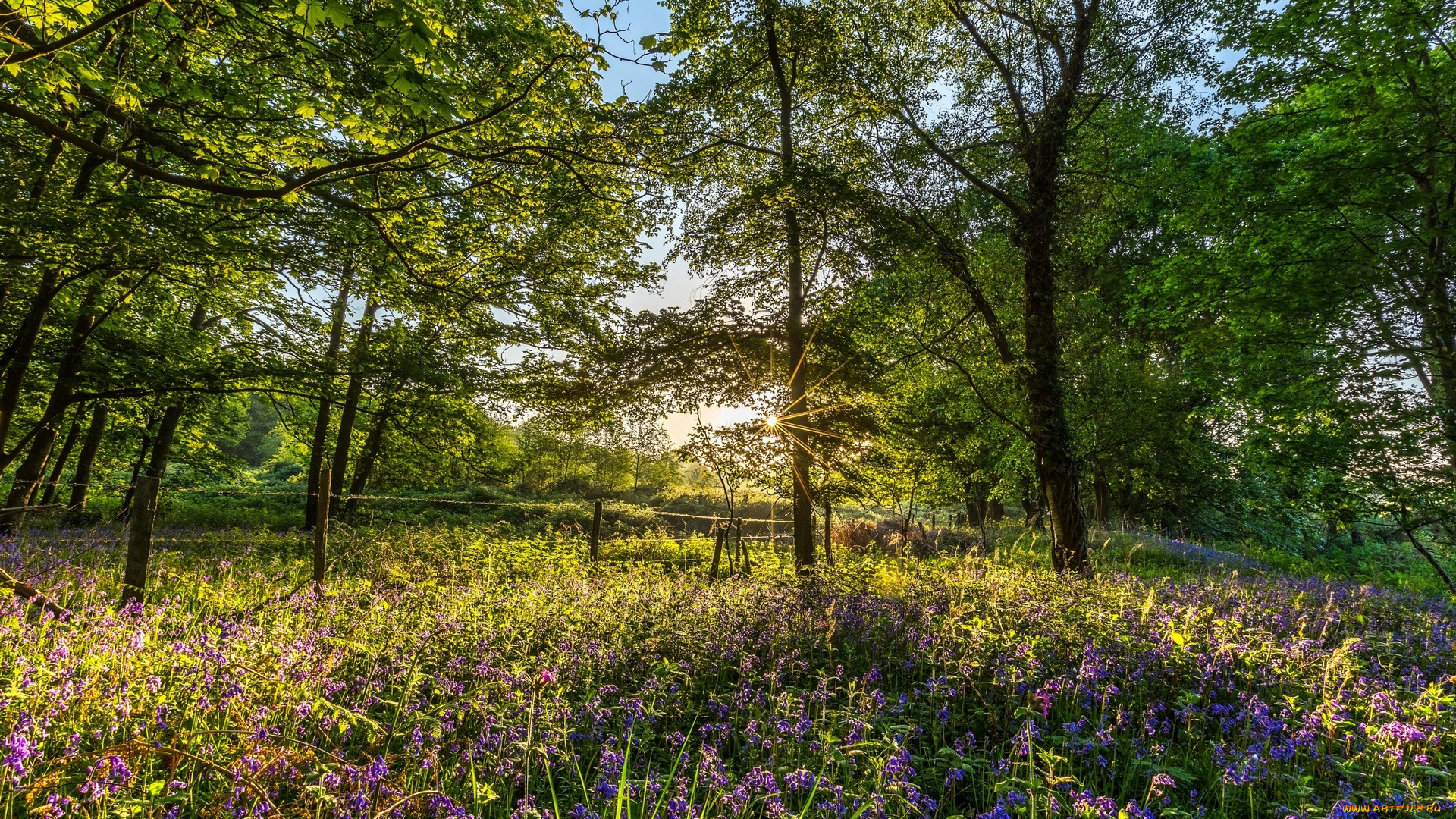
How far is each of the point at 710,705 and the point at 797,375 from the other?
741 centimetres

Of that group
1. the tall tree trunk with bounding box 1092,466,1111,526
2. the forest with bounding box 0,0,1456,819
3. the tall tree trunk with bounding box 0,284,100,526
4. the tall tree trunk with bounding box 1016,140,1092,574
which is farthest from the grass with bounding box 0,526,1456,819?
the tall tree trunk with bounding box 1092,466,1111,526

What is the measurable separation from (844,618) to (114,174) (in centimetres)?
1286

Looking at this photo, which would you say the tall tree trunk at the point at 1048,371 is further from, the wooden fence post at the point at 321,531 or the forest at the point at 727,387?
the wooden fence post at the point at 321,531

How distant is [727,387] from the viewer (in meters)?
11.3

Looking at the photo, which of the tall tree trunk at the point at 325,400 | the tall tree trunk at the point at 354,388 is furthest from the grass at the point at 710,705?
the tall tree trunk at the point at 354,388

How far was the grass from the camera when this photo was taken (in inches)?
92.0

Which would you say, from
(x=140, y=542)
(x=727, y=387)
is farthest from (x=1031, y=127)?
(x=140, y=542)

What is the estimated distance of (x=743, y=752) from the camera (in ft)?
10.0

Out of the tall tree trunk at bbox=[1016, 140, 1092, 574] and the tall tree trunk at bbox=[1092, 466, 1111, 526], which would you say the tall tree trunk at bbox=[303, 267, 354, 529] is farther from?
the tall tree trunk at bbox=[1092, 466, 1111, 526]

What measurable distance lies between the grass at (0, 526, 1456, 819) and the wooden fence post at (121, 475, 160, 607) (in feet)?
1.23

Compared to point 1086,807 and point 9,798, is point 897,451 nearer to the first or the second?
point 1086,807

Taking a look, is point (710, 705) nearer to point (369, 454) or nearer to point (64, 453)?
point (369, 454)

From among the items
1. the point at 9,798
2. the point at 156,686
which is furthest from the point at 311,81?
the point at 9,798

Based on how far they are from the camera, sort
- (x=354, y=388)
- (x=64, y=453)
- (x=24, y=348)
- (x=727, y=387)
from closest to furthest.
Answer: (x=24, y=348) → (x=727, y=387) → (x=354, y=388) → (x=64, y=453)
